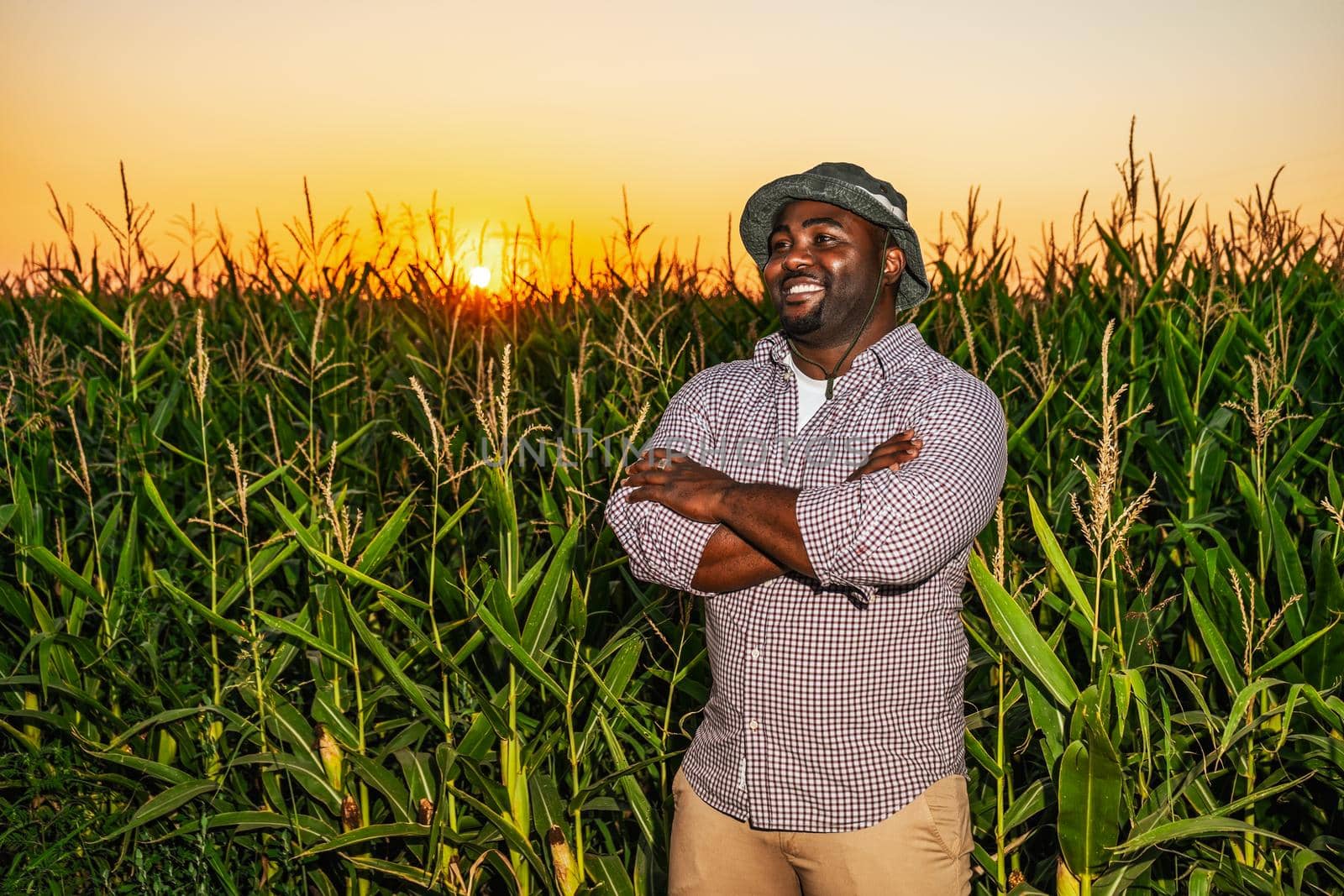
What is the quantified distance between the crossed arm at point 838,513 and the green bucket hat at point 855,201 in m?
0.40

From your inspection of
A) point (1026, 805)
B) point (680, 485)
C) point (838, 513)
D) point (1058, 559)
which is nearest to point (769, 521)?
point (838, 513)

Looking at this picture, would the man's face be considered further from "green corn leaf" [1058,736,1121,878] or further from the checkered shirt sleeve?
"green corn leaf" [1058,736,1121,878]

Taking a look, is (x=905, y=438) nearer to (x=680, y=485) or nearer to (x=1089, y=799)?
(x=680, y=485)

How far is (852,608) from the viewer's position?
2.22 metres

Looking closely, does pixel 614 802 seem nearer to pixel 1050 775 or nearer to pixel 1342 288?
pixel 1050 775

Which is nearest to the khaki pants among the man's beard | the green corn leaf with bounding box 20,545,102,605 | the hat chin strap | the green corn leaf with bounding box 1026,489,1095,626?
the green corn leaf with bounding box 1026,489,1095,626

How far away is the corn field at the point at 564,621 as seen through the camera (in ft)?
8.14

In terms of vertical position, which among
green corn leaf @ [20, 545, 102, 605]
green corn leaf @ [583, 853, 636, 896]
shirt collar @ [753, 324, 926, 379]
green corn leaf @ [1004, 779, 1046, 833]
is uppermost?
shirt collar @ [753, 324, 926, 379]

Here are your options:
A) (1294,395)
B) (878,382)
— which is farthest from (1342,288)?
(878,382)

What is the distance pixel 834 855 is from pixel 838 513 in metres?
0.68

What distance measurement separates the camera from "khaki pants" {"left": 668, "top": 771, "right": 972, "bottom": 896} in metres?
2.15

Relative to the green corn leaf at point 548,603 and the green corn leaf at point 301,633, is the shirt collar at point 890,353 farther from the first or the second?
the green corn leaf at point 301,633

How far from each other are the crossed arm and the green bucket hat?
40 centimetres

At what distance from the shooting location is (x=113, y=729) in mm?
3301
